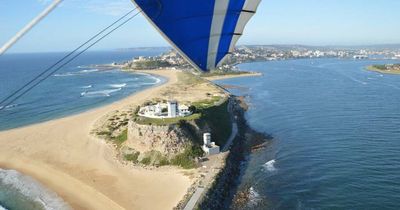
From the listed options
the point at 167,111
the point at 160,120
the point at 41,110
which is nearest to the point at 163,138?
the point at 160,120

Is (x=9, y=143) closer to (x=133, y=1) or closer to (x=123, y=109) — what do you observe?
(x=123, y=109)

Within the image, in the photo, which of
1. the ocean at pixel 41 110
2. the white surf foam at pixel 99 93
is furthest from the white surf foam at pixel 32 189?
the white surf foam at pixel 99 93

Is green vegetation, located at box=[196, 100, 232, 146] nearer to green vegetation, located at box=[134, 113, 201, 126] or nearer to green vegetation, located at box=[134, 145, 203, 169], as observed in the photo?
green vegetation, located at box=[134, 113, 201, 126]

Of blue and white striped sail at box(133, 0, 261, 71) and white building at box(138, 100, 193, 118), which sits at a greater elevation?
blue and white striped sail at box(133, 0, 261, 71)

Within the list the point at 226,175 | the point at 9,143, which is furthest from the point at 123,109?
the point at 226,175

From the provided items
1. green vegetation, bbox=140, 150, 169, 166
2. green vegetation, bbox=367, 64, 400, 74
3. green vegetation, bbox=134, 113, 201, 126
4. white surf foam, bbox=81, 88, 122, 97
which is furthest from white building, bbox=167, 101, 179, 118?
green vegetation, bbox=367, 64, 400, 74

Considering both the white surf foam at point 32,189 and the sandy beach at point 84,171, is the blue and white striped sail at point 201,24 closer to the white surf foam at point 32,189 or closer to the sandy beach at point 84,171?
the sandy beach at point 84,171
